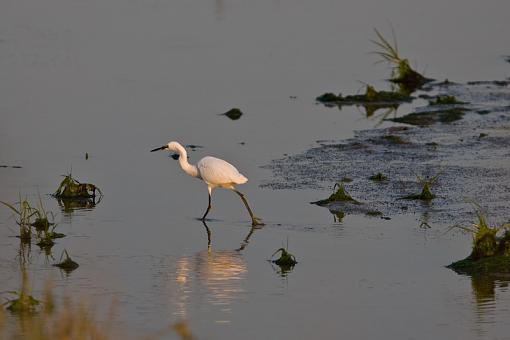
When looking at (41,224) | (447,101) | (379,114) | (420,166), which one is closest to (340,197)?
(420,166)

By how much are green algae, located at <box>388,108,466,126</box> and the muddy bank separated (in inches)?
3.0

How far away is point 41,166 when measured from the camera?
50.0ft

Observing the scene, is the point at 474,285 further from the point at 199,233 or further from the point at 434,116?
the point at 434,116

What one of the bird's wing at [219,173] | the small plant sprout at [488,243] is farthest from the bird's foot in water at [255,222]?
the small plant sprout at [488,243]

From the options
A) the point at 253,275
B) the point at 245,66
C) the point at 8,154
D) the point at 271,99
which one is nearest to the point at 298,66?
the point at 245,66

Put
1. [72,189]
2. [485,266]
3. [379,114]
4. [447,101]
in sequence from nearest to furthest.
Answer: [485,266] < [72,189] < [379,114] < [447,101]

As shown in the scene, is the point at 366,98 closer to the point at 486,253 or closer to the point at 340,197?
the point at 340,197

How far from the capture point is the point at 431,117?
19.0 meters

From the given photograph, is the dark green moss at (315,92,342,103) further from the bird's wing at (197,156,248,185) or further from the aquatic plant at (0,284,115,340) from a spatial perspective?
the aquatic plant at (0,284,115,340)

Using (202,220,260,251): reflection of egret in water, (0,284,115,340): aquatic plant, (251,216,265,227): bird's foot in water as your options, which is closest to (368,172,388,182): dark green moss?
(251,216,265,227): bird's foot in water

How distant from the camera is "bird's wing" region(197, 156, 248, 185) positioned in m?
13.2

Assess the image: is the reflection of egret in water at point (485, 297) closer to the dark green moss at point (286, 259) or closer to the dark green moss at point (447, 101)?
the dark green moss at point (286, 259)

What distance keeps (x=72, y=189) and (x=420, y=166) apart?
15.1ft

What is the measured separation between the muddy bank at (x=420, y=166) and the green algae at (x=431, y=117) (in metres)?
0.08
